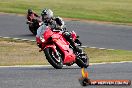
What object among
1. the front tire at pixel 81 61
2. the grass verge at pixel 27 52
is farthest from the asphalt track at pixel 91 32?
the front tire at pixel 81 61

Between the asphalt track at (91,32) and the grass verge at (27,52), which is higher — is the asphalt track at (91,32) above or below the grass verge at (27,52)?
below

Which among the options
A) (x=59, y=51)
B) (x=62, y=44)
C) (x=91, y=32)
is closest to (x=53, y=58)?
(x=59, y=51)

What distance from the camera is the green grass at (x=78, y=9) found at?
124 feet

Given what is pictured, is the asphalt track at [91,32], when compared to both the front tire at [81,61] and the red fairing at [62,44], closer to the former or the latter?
the front tire at [81,61]

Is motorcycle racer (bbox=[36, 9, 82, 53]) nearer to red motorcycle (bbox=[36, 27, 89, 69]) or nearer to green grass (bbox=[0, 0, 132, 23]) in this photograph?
red motorcycle (bbox=[36, 27, 89, 69])

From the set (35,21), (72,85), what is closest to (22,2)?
(35,21)

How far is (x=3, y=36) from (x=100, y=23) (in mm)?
8326

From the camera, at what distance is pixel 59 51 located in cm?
1512

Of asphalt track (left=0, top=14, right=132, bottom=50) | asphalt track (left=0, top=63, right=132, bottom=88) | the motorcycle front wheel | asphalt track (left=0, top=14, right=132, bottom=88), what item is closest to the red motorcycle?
the motorcycle front wheel

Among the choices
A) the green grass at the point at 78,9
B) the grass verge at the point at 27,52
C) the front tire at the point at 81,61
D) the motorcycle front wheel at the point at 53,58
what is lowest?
the green grass at the point at 78,9

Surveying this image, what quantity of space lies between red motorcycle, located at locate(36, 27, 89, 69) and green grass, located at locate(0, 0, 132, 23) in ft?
69.6

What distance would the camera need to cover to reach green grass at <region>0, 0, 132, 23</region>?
37.8 meters

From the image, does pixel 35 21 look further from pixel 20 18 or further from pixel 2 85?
pixel 2 85

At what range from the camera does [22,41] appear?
27094 mm
